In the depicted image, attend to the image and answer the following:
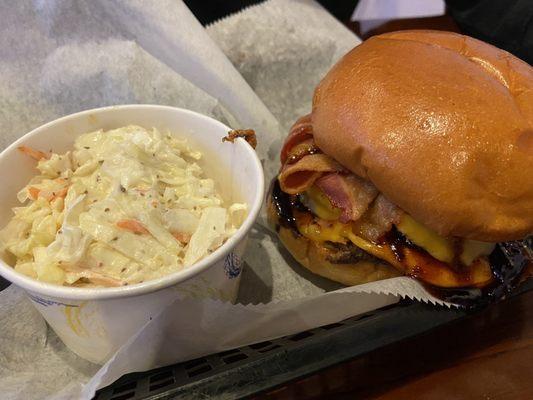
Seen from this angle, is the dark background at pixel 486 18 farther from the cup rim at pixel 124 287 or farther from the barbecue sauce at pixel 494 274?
the cup rim at pixel 124 287

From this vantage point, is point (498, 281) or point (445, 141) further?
point (498, 281)

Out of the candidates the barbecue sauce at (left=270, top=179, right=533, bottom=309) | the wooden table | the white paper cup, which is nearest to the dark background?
the white paper cup

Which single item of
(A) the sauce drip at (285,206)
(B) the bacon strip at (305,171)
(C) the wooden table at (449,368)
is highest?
(B) the bacon strip at (305,171)

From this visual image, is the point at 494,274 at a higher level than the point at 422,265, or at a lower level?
lower

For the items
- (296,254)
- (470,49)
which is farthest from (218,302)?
(470,49)

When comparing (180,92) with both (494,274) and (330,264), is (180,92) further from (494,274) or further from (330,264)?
(494,274)

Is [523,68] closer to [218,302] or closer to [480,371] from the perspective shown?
[480,371]

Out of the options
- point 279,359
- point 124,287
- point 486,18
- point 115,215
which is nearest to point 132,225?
point 115,215

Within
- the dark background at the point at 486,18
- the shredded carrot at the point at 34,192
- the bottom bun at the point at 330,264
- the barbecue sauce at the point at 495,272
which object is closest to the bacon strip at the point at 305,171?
the bottom bun at the point at 330,264

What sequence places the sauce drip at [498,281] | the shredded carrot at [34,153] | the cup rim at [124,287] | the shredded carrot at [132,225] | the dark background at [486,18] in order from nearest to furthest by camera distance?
the cup rim at [124,287]
the shredded carrot at [132,225]
the sauce drip at [498,281]
the shredded carrot at [34,153]
the dark background at [486,18]
